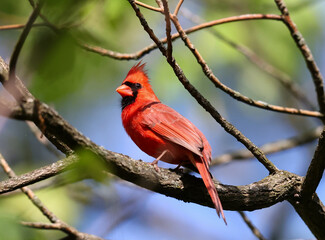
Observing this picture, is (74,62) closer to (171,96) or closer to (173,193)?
(173,193)

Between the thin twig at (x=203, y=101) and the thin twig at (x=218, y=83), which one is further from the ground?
the thin twig at (x=218, y=83)

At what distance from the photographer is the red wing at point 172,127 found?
2.83 m

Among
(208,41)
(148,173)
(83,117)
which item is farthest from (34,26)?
(208,41)

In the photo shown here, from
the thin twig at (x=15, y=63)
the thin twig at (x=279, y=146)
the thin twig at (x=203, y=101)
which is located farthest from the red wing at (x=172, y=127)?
the thin twig at (x=15, y=63)

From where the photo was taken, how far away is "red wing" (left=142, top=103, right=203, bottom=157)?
283 centimetres

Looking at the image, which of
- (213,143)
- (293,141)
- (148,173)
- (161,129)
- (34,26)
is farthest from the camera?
(213,143)

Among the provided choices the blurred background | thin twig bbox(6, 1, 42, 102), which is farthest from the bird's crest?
thin twig bbox(6, 1, 42, 102)

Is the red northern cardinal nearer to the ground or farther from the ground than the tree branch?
farther from the ground

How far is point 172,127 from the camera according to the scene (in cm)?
307

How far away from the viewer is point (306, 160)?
534 cm

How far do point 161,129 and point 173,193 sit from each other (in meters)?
0.81

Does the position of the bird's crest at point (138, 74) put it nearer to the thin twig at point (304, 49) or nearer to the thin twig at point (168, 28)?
the thin twig at point (304, 49)

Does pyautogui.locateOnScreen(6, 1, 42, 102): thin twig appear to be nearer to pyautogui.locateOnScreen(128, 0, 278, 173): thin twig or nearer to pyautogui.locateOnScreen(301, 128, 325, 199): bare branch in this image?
pyautogui.locateOnScreen(128, 0, 278, 173): thin twig

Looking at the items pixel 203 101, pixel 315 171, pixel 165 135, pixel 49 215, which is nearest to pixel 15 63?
pixel 203 101
